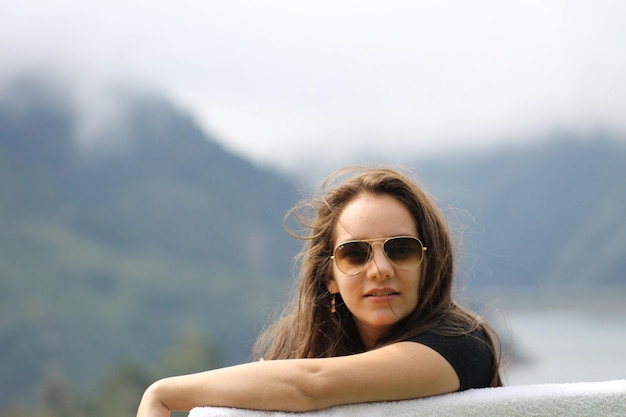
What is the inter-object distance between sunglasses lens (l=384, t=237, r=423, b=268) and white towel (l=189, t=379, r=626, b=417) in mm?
194

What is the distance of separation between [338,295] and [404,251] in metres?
0.18

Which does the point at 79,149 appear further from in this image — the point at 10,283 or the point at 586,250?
the point at 586,250

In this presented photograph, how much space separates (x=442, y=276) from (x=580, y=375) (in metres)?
18.8

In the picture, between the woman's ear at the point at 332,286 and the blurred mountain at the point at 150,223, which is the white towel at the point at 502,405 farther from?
the blurred mountain at the point at 150,223

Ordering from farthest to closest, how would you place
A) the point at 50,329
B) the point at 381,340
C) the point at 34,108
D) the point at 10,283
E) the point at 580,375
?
1. the point at 34,108
2. the point at 10,283
3. the point at 50,329
4. the point at 580,375
5. the point at 381,340

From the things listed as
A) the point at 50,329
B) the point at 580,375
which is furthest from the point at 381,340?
the point at 50,329

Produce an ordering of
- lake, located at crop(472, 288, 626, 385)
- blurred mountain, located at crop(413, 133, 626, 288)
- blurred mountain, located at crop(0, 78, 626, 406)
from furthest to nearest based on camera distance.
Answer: blurred mountain, located at crop(0, 78, 626, 406)
blurred mountain, located at crop(413, 133, 626, 288)
lake, located at crop(472, 288, 626, 385)

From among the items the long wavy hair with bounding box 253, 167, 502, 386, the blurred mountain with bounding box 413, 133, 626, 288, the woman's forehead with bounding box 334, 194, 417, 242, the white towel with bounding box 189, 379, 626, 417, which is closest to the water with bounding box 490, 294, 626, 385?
the blurred mountain with bounding box 413, 133, 626, 288

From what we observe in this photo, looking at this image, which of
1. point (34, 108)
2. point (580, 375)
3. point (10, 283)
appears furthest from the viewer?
point (34, 108)

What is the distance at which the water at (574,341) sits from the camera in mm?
15039

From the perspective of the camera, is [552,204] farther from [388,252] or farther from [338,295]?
[388,252]

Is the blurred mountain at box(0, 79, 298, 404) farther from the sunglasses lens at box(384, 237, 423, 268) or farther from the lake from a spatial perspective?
the sunglasses lens at box(384, 237, 423, 268)

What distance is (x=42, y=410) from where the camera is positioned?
55.0 ft

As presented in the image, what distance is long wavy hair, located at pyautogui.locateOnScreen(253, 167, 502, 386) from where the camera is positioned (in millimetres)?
1025
